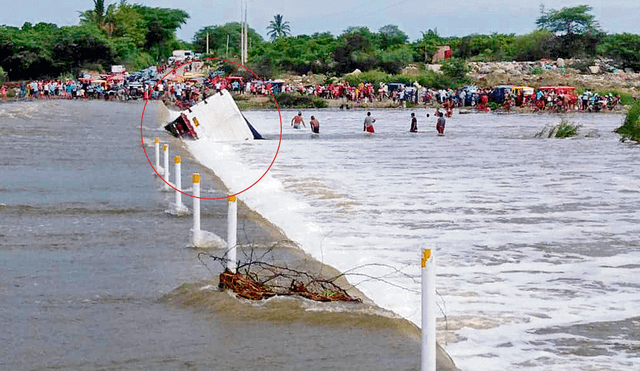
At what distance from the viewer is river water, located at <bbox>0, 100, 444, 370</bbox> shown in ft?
27.9

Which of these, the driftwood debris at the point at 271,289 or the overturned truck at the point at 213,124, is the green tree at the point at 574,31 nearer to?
the overturned truck at the point at 213,124

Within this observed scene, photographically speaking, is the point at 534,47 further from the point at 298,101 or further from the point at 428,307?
the point at 428,307

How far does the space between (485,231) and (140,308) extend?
8.49 m

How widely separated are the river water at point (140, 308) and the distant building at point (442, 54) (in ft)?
330

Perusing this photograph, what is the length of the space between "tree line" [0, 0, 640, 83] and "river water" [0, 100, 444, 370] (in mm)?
77434

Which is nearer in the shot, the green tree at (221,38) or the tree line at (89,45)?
the green tree at (221,38)

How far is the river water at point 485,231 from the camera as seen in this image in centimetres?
1030

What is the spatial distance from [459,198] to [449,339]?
1273cm

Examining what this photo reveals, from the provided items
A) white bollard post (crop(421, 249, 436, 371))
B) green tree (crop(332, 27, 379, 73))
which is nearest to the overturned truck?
white bollard post (crop(421, 249, 436, 371))

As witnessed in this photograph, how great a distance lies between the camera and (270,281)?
11492mm

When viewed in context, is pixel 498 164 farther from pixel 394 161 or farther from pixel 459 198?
pixel 459 198

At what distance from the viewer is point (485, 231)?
17.4 meters

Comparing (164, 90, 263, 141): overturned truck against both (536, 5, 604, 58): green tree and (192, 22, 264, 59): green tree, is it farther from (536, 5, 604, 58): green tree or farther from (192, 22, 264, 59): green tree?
(536, 5, 604, 58): green tree

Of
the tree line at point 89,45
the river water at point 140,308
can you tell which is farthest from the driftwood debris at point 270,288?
the tree line at point 89,45
